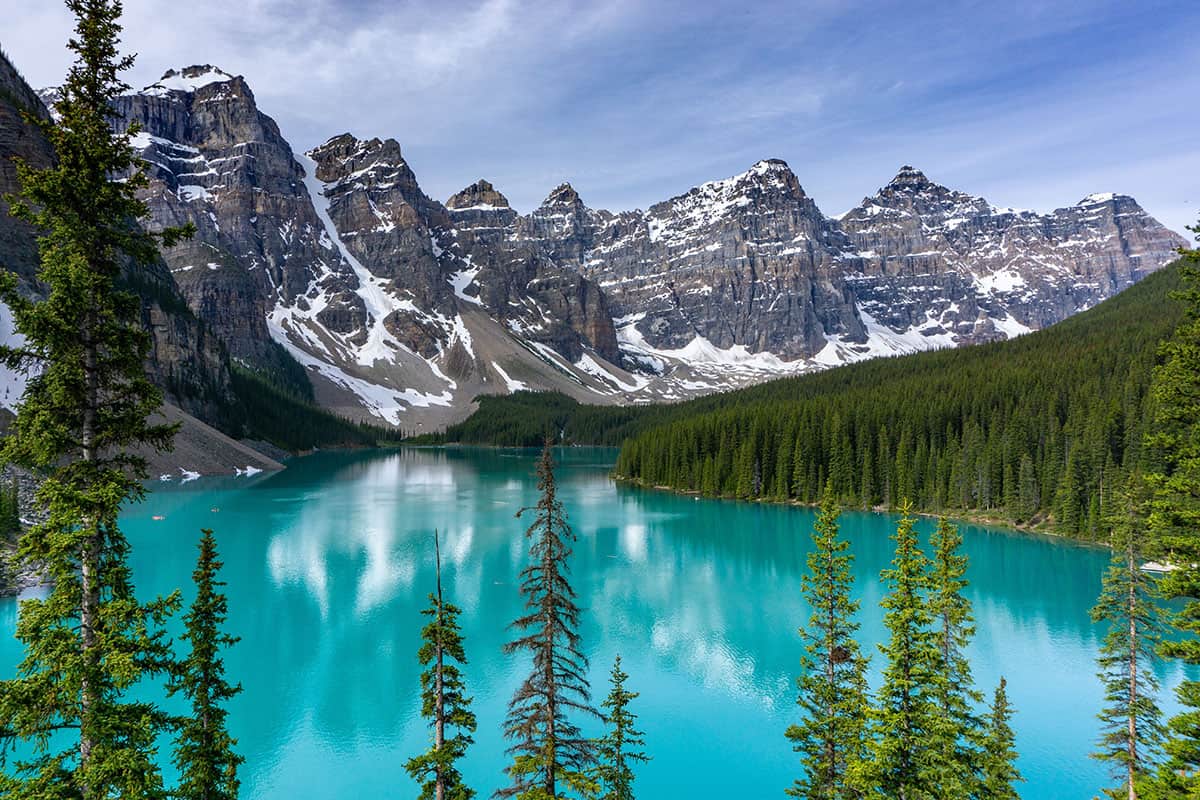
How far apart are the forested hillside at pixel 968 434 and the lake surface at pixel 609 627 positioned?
6.30 metres

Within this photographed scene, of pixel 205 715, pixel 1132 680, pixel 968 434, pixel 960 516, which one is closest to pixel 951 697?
pixel 1132 680

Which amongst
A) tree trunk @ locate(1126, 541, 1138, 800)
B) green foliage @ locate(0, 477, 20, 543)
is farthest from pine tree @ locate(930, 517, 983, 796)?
green foliage @ locate(0, 477, 20, 543)

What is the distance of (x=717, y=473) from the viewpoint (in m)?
93.2

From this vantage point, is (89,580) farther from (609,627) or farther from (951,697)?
(609,627)

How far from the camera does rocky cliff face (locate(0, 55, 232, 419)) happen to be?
91.4m

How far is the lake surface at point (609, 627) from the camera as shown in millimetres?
23875

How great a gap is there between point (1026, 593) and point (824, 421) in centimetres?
4165

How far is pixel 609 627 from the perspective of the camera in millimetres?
37656

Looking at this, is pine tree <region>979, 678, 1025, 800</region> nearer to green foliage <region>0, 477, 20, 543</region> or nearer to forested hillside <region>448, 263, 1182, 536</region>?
forested hillside <region>448, 263, 1182, 536</region>

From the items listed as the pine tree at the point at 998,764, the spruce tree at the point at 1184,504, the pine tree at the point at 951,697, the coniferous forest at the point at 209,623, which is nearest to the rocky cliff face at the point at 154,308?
the coniferous forest at the point at 209,623

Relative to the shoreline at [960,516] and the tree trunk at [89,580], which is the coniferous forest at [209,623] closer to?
the tree trunk at [89,580]

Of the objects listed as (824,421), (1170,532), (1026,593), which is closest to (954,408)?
(824,421)

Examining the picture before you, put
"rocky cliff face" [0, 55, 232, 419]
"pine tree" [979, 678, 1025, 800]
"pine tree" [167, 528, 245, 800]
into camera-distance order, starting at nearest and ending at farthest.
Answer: "pine tree" [167, 528, 245, 800], "pine tree" [979, 678, 1025, 800], "rocky cliff face" [0, 55, 232, 419]

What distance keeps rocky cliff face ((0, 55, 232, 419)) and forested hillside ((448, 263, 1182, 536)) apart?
85448 mm
